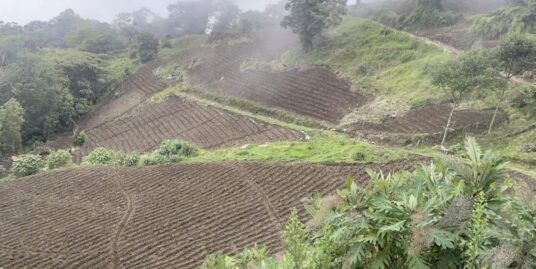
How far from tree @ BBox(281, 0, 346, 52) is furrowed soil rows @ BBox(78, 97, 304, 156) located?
11.5 m

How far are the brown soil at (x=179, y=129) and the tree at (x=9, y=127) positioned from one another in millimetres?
4736

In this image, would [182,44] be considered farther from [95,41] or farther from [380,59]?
[380,59]

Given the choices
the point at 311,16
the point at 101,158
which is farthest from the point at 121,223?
the point at 311,16

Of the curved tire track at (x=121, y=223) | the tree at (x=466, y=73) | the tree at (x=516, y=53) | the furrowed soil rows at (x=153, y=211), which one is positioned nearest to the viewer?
the curved tire track at (x=121, y=223)

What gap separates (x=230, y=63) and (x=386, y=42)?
14710mm

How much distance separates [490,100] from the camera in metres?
27.7

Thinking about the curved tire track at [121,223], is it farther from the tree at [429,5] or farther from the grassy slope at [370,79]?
the tree at [429,5]

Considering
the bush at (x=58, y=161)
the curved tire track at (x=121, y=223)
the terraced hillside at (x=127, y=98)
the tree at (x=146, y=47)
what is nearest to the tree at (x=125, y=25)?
the tree at (x=146, y=47)

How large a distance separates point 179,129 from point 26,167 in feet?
34.4

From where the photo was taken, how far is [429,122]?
27969 millimetres

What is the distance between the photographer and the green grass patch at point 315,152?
22672 millimetres

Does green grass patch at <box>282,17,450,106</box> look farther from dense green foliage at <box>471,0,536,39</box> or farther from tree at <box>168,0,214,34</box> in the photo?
tree at <box>168,0,214,34</box>

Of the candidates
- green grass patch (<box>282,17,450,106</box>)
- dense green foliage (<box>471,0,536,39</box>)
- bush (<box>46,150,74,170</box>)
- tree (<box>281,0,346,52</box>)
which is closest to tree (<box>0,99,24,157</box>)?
bush (<box>46,150,74,170</box>)

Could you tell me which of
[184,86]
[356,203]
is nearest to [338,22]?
[184,86]
